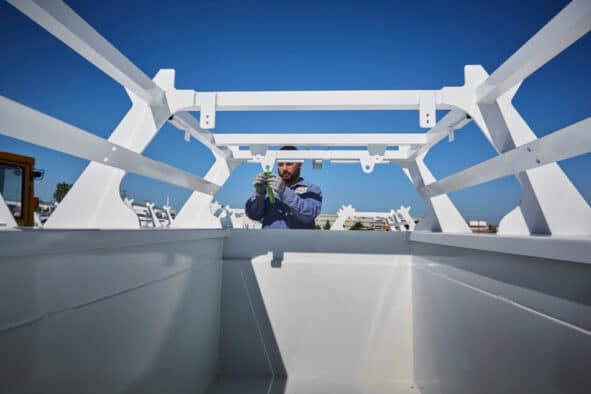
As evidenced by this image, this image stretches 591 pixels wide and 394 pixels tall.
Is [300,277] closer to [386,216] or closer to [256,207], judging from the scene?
[256,207]

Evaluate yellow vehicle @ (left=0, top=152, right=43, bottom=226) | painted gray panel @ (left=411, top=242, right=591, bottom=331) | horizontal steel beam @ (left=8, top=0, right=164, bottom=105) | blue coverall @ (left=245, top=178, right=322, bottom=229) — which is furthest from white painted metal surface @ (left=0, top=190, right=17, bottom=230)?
yellow vehicle @ (left=0, top=152, right=43, bottom=226)

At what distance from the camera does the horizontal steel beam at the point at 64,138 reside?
0.83 metres

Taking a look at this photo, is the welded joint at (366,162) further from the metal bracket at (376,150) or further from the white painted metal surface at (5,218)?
the white painted metal surface at (5,218)

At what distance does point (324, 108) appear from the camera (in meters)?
1.66

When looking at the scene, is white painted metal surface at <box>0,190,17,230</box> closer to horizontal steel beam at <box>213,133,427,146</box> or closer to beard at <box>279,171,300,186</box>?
horizontal steel beam at <box>213,133,427,146</box>

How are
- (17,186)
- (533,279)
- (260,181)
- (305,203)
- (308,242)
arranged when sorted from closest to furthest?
(533,279) → (308,242) → (260,181) → (17,186) → (305,203)

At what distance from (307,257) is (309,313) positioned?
365mm

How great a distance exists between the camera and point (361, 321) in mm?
2404

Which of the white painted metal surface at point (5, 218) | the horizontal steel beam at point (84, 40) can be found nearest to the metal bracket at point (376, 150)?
the horizontal steel beam at point (84, 40)

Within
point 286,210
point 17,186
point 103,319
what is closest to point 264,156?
point 286,210

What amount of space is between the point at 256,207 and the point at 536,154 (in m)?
2.49

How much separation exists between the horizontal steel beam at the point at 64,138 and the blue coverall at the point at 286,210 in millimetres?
1672

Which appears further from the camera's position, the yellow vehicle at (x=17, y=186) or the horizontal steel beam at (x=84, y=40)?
the yellow vehicle at (x=17, y=186)

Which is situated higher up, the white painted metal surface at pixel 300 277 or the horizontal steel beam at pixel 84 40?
the horizontal steel beam at pixel 84 40
